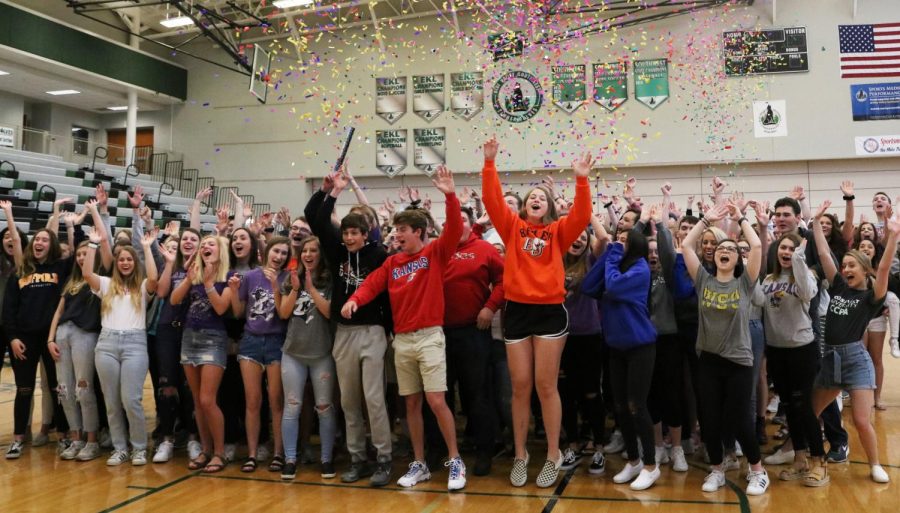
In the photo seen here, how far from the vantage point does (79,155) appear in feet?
56.2

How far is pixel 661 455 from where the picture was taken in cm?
425

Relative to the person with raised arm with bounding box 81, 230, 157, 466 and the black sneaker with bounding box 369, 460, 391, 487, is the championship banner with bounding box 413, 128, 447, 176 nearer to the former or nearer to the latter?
the person with raised arm with bounding box 81, 230, 157, 466

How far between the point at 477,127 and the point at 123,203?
8.38 m

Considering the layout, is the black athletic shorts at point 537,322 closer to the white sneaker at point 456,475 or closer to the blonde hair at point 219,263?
the white sneaker at point 456,475

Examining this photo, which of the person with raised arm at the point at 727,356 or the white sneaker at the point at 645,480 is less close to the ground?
the person with raised arm at the point at 727,356

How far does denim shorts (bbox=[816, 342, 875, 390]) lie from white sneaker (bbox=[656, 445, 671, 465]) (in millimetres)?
1034

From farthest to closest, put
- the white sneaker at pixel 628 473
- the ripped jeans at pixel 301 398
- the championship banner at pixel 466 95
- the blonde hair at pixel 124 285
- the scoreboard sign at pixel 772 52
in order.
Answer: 1. the championship banner at pixel 466 95
2. the scoreboard sign at pixel 772 52
3. the blonde hair at pixel 124 285
4. the ripped jeans at pixel 301 398
5. the white sneaker at pixel 628 473

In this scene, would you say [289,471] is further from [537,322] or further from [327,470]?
[537,322]

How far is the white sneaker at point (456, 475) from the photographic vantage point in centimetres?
381

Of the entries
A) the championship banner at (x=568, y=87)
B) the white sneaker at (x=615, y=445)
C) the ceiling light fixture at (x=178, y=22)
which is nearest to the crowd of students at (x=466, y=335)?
the white sneaker at (x=615, y=445)

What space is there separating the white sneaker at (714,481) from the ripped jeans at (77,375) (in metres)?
4.13

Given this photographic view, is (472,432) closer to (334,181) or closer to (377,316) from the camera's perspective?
(377,316)

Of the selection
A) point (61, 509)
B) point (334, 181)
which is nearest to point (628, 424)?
point (334, 181)

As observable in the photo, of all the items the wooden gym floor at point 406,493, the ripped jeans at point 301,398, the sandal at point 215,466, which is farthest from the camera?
the sandal at point 215,466
